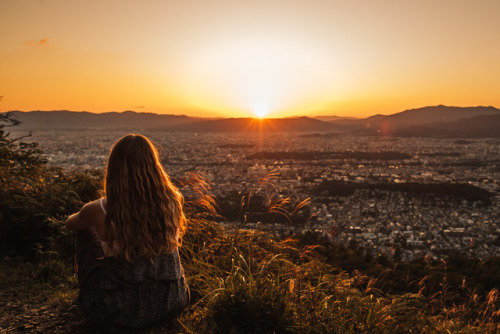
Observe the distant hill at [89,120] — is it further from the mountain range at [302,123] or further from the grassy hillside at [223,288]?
the grassy hillside at [223,288]

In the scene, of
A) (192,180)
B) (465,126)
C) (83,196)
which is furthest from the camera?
(465,126)

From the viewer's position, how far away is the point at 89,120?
452 feet

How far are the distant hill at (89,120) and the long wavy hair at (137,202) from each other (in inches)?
5433

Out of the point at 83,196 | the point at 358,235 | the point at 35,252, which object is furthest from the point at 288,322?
the point at 358,235

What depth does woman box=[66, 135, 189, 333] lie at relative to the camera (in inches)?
78.5

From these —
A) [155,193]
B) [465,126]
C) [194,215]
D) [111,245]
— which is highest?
[465,126]

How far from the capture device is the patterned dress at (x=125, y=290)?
6.70ft

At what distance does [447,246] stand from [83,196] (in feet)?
56.3

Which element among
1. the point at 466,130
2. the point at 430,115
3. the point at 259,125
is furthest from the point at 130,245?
the point at 430,115

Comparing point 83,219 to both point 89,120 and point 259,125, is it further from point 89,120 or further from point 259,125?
point 89,120

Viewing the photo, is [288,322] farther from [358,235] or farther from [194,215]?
[358,235]

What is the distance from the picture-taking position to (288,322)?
82.2 inches

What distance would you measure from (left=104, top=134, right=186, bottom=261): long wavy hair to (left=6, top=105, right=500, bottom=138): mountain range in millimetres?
122097

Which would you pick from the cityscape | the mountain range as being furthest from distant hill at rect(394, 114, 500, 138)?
the cityscape
